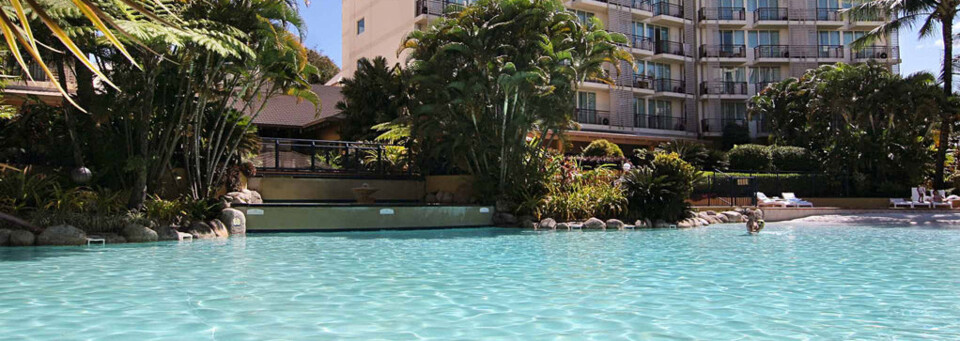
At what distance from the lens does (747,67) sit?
143ft

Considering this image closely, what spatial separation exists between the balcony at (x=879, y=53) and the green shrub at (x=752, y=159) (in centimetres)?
1672

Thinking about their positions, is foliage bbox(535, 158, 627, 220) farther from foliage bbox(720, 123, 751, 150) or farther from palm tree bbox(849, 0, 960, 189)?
foliage bbox(720, 123, 751, 150)

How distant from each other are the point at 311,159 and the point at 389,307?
15.0m

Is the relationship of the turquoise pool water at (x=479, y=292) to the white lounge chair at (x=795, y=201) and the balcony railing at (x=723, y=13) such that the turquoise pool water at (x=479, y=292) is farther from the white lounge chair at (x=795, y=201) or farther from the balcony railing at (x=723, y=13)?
the balcony railing at (x=723, y=13)

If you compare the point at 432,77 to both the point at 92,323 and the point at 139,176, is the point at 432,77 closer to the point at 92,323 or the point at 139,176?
the point at 139,176

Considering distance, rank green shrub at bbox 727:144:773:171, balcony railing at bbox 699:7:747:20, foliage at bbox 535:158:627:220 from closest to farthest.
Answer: foliage at bbox 535:158:627:220
green shrub at bbox 727:144:773:171
balcony railing at bbox 699:7:747:20

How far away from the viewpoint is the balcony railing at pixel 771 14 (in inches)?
1694

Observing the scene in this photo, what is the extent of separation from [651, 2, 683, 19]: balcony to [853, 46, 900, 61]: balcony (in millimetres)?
11622

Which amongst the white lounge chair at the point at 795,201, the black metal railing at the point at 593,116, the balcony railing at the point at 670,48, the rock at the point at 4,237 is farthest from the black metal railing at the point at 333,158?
the balcony railing at the point at 670,48

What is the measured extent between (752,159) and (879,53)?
19.0 m

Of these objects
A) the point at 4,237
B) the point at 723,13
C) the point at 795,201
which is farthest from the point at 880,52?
the point at 4,237

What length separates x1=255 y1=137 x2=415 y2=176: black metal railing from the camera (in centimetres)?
1969

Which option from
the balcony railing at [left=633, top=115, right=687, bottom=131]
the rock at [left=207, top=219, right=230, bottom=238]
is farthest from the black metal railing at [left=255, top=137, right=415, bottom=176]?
the balcony railing at [left=633, top=115, right=687, bottom=131]

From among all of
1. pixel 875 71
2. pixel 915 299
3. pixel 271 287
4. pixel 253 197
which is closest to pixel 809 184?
pixel 875 71
